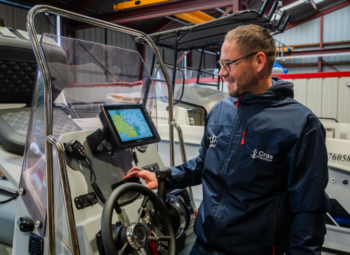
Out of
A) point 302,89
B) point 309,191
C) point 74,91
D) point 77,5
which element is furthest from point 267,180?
point 77,5

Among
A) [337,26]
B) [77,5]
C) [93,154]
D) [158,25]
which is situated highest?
[337,26]

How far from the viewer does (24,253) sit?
4.81 feet

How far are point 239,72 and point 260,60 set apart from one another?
0.10m

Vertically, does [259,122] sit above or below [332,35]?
below

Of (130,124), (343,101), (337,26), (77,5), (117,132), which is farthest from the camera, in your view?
(337,26)

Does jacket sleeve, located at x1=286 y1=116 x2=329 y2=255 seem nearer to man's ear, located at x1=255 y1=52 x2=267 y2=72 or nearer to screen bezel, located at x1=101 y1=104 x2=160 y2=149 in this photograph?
man's ear, located at x1=255 y1=52 x2=267 y2=72

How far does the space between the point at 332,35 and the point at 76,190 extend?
1514cm

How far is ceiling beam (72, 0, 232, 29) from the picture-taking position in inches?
234

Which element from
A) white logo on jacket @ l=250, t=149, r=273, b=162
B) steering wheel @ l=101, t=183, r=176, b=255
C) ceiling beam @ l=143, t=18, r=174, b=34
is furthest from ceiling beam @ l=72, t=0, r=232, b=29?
steering wheel @ l=101, t=183, r=176, b=255

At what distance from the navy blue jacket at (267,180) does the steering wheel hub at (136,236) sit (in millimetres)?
254

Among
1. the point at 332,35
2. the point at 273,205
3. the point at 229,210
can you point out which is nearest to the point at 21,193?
the point at 229,210

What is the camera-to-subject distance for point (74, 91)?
1.64 m

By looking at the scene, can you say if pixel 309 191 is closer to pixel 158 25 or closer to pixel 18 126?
pixel 18 126

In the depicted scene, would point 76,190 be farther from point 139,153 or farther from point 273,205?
point 273,205
